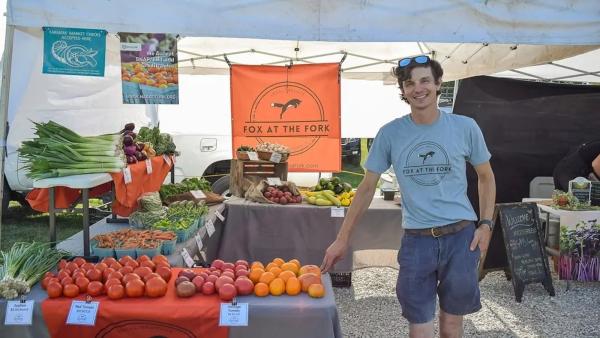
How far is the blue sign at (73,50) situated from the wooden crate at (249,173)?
270cm

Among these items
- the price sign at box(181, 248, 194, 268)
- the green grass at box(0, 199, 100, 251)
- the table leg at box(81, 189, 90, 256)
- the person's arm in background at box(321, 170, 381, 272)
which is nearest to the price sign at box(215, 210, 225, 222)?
the price sign at box(181, 248, 194, 268)

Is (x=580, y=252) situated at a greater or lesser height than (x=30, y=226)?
greater

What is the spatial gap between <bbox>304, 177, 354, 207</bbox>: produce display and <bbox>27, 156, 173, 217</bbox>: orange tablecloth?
5.34 ft

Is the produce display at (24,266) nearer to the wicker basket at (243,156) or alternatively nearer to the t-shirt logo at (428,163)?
the t-shirt logo at (428,163)

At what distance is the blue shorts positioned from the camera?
101 inches

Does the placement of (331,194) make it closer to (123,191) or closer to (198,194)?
(198,194)

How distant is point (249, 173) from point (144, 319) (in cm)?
353

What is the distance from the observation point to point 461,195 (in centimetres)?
259

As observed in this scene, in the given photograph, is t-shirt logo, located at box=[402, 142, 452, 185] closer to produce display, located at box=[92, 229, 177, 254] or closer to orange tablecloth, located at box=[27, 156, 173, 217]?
produce display, located at box=[92, 229, 177, 254]

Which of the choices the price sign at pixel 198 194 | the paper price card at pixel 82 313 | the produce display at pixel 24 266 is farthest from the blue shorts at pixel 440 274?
the price sign at pixel 198 194

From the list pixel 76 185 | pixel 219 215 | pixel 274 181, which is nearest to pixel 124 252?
pixel 76 185

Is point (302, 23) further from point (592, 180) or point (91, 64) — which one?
point (592, 180)

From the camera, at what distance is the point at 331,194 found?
17.6 ft

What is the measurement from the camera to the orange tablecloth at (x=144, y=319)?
2.39 metres
